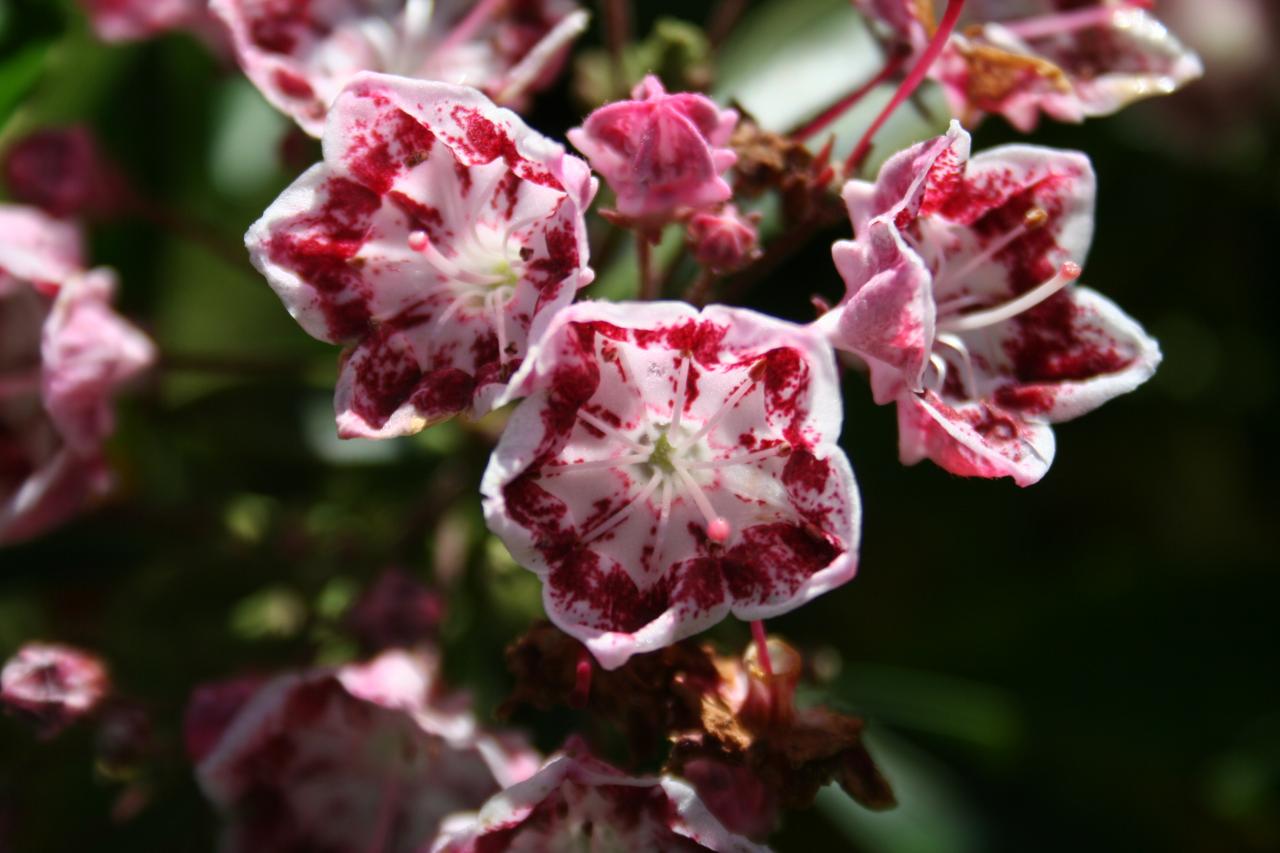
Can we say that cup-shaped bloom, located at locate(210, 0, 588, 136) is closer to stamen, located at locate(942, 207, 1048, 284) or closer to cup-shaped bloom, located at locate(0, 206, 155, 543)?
cup-shaped bloom, located at locate(0, 206, 155, 543)

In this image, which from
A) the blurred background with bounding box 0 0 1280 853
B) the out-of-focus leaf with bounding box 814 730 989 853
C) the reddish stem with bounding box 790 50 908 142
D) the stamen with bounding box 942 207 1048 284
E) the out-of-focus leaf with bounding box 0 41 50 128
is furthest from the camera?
the out-of-focus leaf with bounding box 814 730 989 853

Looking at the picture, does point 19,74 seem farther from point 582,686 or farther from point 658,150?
point 582,686

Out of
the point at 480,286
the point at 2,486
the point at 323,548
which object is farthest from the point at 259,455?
the point at 480,286

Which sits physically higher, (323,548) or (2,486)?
(2,486)

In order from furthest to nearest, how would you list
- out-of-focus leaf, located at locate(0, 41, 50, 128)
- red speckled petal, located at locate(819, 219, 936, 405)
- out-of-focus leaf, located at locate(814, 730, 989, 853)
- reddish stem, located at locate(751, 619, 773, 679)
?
out-of-focus leaf, located at locate(814, 730, 989, 853) < out-of-focus leaf, located at locate(0, 41, 50, 128) < reddish stem, located at locate(751, 619, 773, 679) < red speckled petal, located at locate(819, 219, 936, 405)

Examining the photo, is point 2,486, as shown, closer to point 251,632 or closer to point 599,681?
point 251,632

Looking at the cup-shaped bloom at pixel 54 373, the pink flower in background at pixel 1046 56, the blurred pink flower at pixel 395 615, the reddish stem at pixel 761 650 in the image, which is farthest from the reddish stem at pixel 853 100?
the cup-shaped bloom at pixel 54 373

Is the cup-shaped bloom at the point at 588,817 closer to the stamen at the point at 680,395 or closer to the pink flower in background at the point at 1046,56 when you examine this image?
the stamen at the point at 680,395

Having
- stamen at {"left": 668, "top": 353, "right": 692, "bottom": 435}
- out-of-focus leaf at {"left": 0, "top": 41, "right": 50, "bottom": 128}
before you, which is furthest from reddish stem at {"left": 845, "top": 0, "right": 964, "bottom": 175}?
out-of-focus leaf at {"left": 0, "top": 41, "right": 50, "bottom": 128}
